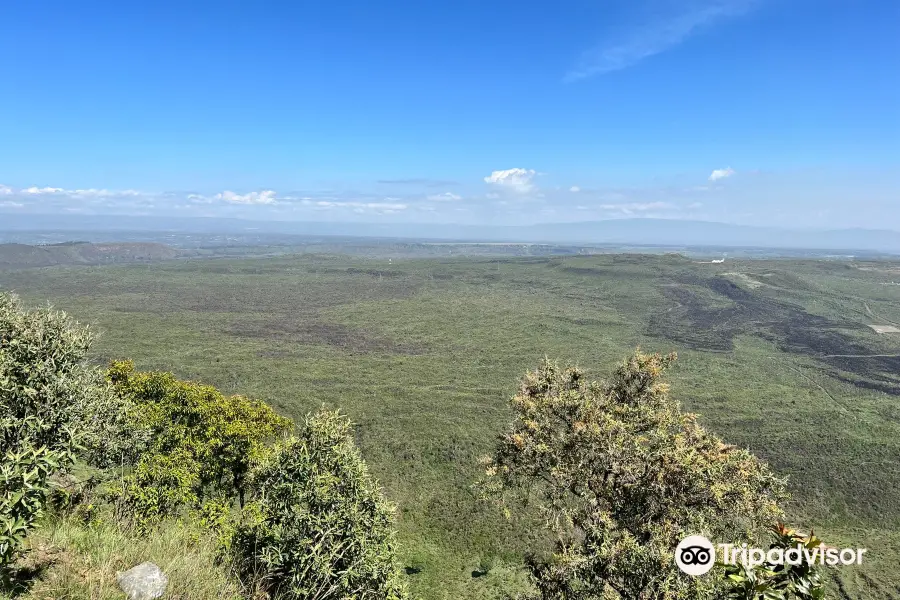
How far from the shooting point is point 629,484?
12.8 m

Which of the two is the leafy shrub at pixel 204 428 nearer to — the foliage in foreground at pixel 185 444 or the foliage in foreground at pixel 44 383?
the foliage in foreground at pixel 185 444

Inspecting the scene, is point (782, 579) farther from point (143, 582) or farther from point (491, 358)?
point (491, 358)

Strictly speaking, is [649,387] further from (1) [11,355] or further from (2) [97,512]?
(1) [11,355]

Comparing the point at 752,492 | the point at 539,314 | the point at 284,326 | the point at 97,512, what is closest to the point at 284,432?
the point at 97,512

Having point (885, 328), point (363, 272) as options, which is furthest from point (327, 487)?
point (363, 272)

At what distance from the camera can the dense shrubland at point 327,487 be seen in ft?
32.8

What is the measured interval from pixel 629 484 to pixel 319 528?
869 cm

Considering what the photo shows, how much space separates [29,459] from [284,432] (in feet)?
61.2

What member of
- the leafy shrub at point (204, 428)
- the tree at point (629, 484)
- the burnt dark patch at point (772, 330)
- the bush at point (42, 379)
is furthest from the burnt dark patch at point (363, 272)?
the tree at point (629, 484)

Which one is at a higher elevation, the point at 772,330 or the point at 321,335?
the point at 772,330

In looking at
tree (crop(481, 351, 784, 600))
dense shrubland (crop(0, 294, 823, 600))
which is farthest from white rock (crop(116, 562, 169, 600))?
tree (crop(481, 351, 784, 600))

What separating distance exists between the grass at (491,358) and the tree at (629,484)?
11.3 m

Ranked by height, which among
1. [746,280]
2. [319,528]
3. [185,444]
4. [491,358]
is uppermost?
[746,280]

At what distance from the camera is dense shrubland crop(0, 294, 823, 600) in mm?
9984
